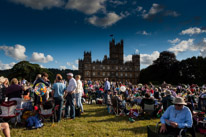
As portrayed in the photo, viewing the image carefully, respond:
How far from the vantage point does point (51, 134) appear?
422cm

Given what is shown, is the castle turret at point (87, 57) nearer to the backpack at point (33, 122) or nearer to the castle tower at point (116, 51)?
the castle tower at point (116, 51)

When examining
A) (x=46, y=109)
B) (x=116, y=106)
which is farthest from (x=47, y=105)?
(x=116, y=106)

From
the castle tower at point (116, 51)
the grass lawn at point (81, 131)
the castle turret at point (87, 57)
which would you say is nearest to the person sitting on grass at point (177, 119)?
the grass lawn at point (81, 131)

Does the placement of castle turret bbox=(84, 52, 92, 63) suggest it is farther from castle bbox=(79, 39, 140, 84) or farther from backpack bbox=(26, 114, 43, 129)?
backpack bbox=(26, 114, 43, 129)

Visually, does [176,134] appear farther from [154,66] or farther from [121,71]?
[121,71]

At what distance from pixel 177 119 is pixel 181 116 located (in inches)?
4.6

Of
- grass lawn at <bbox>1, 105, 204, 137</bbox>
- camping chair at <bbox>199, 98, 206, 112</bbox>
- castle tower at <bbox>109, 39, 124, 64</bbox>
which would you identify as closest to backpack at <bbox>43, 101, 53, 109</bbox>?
grass lawn at <bbox>1, 105, 204, 137</bbox>

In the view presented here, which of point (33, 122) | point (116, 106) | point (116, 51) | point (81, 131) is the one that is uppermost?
point (116, 51)

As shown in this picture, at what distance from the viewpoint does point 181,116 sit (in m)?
3.15

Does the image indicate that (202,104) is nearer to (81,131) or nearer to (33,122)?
(81,131)

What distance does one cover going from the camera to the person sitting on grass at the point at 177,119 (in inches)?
120

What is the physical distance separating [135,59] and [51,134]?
63.4m

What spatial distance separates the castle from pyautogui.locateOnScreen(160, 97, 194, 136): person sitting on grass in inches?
2255

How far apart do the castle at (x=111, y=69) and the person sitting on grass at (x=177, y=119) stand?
57.3 metres
